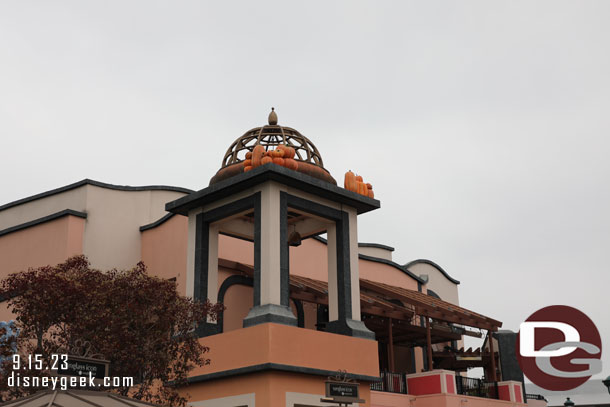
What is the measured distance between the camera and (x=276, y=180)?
18.6 m

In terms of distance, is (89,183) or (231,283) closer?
(231,283)

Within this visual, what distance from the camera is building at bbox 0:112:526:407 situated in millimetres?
17516

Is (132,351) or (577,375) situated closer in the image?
(132,351)

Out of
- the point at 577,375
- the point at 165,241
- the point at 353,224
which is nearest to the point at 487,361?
the point at 577,375

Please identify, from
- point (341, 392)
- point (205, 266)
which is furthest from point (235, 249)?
point (341, 392)

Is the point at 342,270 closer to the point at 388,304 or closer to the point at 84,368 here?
the point at 388,304

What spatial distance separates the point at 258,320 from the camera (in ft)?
56.7

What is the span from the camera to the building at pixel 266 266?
17.5 meters

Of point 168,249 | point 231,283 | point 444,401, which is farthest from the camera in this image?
point 168,249

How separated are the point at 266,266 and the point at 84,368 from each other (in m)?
8.01

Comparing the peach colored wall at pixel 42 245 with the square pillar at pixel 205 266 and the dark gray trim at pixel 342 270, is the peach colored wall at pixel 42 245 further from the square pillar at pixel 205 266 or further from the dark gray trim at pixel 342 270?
the dark gray trim at pixel 342 270

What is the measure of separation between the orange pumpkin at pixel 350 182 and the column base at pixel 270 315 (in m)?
4.54

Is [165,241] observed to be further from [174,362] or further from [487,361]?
[487,361]

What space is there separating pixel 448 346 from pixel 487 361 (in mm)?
5052
